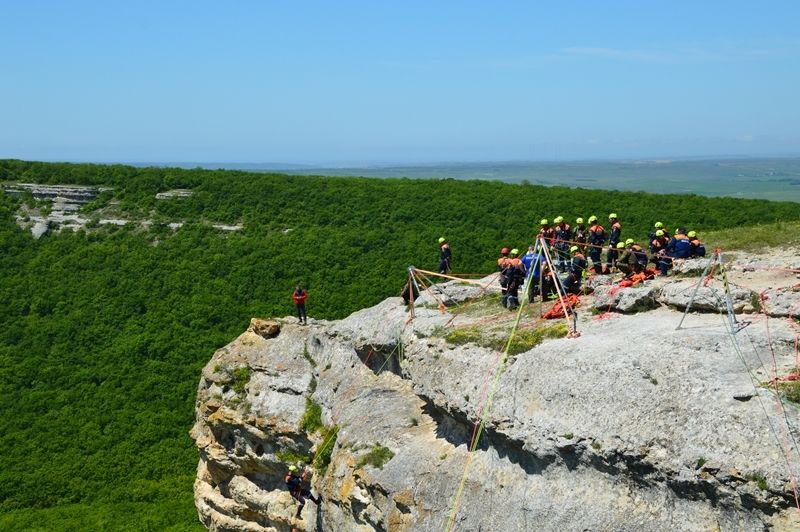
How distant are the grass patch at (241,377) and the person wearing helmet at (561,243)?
11232mm

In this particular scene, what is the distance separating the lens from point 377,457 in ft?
55.6

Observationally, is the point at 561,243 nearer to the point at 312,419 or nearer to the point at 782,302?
the point at 782,302

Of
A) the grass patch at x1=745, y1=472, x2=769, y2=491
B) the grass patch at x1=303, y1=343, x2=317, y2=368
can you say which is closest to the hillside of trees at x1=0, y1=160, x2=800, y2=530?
the grass patch at x1=303, y1=343, x2=317, y2=368

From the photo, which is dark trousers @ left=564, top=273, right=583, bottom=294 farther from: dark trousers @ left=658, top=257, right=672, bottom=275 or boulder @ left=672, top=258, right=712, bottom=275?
boulder @ left=672, top=258, right=712, bottom=275

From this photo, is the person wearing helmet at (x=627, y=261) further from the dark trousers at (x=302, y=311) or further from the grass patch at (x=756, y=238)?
the dark trousers at (x=302, y=311)

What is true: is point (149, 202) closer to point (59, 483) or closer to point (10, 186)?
point (10, 186)

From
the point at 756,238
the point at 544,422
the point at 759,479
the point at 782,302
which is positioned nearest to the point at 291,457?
the point at 544,422

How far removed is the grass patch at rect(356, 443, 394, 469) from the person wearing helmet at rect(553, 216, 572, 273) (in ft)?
30.5

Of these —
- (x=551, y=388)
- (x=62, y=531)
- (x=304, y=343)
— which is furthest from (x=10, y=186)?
(x=551, y=388)

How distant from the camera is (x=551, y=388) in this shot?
46.9 feet

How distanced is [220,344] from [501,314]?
82.0ft

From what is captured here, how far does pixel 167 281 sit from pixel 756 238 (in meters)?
35.1

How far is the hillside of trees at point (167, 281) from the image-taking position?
33.8m

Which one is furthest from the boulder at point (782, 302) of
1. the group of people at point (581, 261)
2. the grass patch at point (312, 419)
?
the grass patch at point (312, 419)
